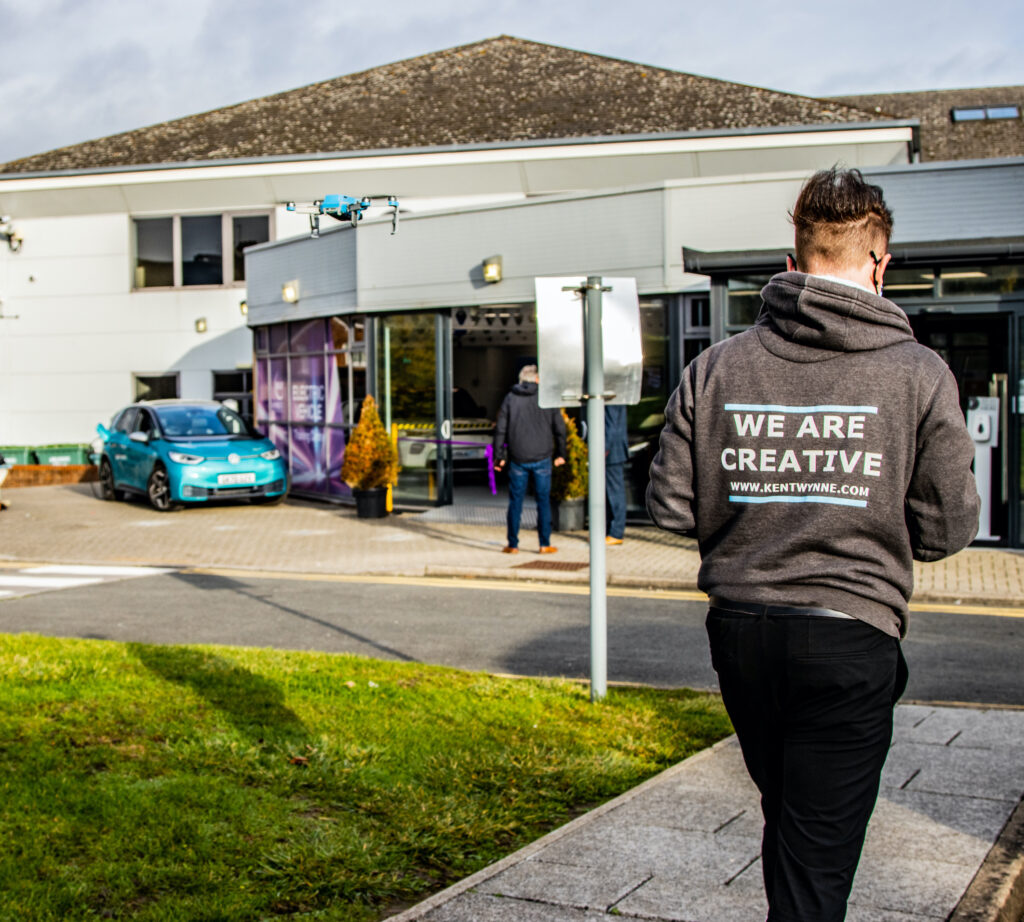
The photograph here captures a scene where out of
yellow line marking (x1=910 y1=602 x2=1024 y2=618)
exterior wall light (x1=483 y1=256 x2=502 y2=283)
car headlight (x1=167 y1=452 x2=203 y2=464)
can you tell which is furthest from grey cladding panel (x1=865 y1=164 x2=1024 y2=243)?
car headlight (x1=167 y1=452 x2=203 y2=464)

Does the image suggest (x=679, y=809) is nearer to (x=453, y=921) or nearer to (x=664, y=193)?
(x=453, y=921)

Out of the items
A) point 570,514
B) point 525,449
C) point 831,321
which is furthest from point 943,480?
point 570,514

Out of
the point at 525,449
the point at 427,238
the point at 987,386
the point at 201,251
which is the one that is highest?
the point at 201,251

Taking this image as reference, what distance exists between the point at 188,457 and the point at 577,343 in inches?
492

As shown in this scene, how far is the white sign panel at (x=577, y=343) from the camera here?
21.5 ft

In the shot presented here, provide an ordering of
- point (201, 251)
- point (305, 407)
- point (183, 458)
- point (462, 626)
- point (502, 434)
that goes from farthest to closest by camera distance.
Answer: point (201, 251), point (305, 407), point (183, 458), point (502, 434), point (462, 626)

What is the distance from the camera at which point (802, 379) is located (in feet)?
8.39

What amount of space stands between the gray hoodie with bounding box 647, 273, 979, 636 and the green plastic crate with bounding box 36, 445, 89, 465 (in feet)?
84.0

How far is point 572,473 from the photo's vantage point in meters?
14.5

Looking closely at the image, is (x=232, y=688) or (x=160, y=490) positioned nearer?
(x=232, y=688)

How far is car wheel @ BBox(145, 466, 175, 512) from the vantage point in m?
18.1

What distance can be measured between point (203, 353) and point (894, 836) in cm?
2333

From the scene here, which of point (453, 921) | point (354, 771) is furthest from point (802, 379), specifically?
point (354, 771)

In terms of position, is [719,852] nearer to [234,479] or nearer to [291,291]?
[234,479]
